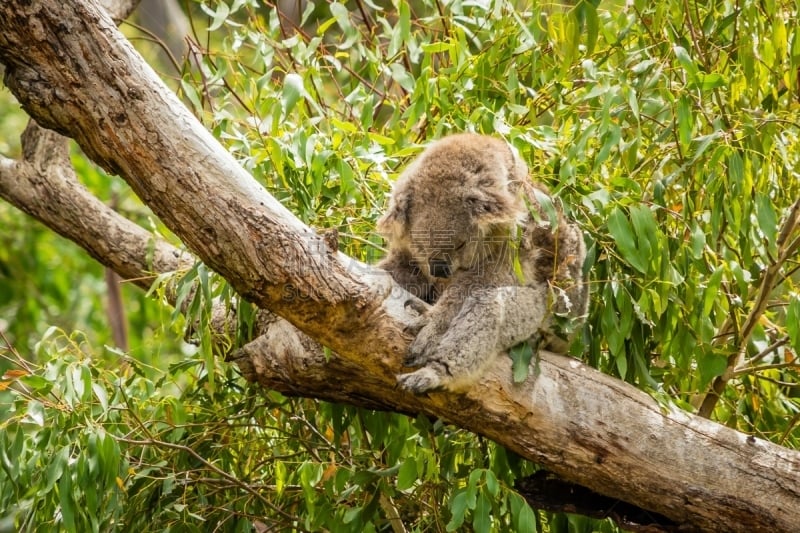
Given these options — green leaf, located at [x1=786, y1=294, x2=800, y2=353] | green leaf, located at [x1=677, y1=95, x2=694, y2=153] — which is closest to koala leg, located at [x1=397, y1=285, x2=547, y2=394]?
green leaf, located at [x1=677, y1=95, x2=694, y2=153]

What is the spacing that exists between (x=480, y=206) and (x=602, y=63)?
97cm

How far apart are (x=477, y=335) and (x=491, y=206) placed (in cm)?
45

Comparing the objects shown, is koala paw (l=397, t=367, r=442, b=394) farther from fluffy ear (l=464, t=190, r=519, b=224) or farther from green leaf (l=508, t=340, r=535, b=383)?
fluffy ear (l=464, t=190, r=519, b=224)

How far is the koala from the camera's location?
2938 millimetres

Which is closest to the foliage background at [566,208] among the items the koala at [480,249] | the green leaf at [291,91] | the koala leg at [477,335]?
the green leaf at [291,91]

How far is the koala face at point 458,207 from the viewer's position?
119 inches

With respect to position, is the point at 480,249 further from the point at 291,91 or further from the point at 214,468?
the point at 214,468

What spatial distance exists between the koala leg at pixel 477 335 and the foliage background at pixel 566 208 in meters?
0.28

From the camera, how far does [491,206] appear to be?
301 cm

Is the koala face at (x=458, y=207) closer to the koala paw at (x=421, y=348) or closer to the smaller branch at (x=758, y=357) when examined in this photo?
the koala paw at (x=421, y=348)

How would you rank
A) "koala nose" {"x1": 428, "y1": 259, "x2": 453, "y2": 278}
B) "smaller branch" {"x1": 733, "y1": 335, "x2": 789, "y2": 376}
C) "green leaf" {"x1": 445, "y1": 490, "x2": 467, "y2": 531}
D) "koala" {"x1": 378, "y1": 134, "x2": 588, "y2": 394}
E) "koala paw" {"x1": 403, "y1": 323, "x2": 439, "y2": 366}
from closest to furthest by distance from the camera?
"green leaf" {"x1": 445, "y1": 490, "x2": 467, "y2": 531} → "koala paw" {"x1": 403, "y1": 323, "x2": 439, "y2": 366} → "koala" {"x1": 378, "y1": 134, "x2": 588, "y2": 394} → "koala nose" {"x1": 428, "y1": 259, "x2": 453, "y2": 278} → "smaller branch" {"x1": 733, "y1": 335, "x2": 789, "y2": 376}

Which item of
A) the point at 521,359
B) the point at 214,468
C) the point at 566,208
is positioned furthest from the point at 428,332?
the point at 214,468

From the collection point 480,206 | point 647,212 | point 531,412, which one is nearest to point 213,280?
point 480,206

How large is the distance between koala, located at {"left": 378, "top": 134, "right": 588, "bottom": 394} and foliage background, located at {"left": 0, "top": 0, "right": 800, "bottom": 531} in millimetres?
133
